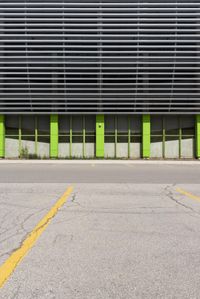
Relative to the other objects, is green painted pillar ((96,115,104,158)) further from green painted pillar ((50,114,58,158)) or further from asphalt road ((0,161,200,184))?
asphalt road ((0,161,200,184))

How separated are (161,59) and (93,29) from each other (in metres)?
6.60

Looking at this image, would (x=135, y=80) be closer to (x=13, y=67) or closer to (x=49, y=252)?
(x=13, y=67)

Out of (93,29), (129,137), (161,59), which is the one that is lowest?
(129,137)

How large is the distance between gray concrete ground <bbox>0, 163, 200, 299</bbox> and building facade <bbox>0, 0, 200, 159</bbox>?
2197 centimetres

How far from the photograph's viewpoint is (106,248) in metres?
4.64

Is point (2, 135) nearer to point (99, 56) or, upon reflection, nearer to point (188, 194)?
point (99, 56)

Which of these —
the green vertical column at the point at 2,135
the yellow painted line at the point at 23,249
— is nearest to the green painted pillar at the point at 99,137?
the green vertical column at the point at 2,135

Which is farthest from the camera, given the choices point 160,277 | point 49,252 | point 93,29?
point 93,29

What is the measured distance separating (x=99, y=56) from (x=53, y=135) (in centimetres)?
826

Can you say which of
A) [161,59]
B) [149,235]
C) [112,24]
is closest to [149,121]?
[161,59]

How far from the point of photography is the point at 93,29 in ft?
94.1

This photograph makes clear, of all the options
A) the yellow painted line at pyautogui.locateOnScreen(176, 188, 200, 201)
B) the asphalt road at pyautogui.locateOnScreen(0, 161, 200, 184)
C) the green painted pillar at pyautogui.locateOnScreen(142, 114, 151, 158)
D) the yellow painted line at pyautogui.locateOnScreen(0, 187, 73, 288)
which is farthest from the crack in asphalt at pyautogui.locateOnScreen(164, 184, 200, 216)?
the green painted pillar at pyautogui.locateOnScreen(142, 114, 151, 158)

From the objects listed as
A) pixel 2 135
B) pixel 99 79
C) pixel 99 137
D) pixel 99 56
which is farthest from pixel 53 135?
pixel 99 56

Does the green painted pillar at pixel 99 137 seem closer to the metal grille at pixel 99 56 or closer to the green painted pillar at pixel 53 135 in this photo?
the metal grille at pixel 99 56
